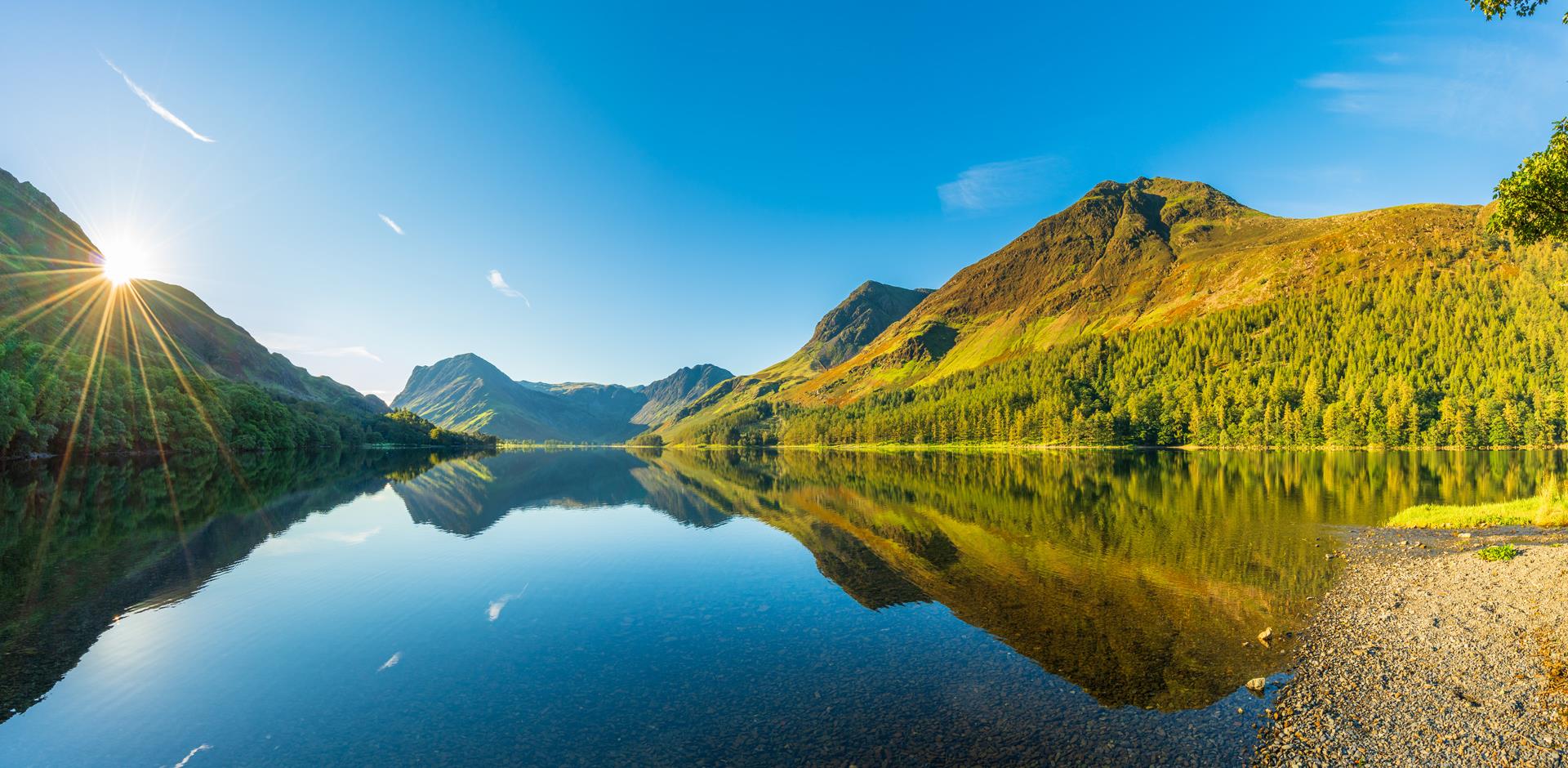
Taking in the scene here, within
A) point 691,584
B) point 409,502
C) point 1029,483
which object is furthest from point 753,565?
point 1029,483

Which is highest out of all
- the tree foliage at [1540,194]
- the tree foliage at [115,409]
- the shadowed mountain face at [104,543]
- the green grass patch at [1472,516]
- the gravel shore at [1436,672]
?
the tree foliage at [115,409]

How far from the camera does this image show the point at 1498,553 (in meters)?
24.8

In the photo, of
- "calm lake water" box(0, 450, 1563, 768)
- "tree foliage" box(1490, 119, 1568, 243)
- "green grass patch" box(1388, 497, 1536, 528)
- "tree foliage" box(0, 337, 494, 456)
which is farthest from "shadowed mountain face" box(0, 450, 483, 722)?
"green grass patch" box(1388, 497, 1536, 528)

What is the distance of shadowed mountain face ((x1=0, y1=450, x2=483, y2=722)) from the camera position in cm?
1992

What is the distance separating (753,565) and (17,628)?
3021 centimetres

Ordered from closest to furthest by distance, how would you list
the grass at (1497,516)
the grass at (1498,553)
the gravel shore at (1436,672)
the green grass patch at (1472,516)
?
the gravel shore at (1436,672) < the grass at (1498,553) < the grass at (1497,516) < the green grass patch at (1472,516)

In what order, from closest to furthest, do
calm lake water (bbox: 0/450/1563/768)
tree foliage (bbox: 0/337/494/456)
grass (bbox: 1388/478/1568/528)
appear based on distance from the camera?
calm lake water (bbox: 0/450/1563/768)
grass (bbox: 1388/478/1568/528)
tree foliage (bbox: 0/337/494/456)

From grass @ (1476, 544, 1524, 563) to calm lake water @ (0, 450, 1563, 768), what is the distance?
6.03 meters

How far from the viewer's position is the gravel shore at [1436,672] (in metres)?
12.1

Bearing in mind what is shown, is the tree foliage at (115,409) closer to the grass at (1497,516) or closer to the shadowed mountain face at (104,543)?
the shadowed mountain face at (104,543)

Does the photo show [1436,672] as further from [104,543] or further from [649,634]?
[104,543]

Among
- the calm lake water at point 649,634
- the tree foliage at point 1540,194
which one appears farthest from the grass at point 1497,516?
the tree foliage at point 1540,194

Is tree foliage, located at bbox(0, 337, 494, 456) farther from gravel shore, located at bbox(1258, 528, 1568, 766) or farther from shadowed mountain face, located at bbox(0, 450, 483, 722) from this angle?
gravel shore, located at bbox(1258, 528, 1568, 766)

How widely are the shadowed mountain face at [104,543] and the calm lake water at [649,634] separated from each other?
242mm
